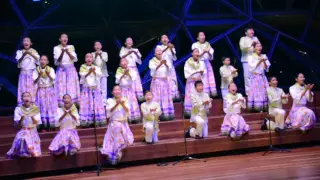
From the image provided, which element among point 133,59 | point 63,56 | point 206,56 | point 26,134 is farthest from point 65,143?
point 206,56

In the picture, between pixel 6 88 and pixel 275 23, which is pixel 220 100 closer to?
pixel 275 23

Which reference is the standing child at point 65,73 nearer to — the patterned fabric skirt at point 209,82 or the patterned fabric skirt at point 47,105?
the patterned fabric skirt at point 47,105

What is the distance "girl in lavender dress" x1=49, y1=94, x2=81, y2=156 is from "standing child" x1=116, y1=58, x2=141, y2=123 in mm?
1308

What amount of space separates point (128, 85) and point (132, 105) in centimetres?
35

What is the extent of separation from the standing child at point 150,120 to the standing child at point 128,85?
2.53 ft

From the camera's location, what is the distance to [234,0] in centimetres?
1025

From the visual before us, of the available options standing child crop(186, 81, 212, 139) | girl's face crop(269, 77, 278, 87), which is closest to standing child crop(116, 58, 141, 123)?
standing child crop(186, 81, 212, 139)

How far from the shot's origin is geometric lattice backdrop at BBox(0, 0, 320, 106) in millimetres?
8953

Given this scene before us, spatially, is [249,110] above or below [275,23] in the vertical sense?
below

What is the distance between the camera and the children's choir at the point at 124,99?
6.24 meters

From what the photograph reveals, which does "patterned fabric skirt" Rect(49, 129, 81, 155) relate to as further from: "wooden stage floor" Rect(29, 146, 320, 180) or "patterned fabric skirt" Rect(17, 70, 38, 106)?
"patterned fabric skirt" Rect(17, 70, 38, 106)

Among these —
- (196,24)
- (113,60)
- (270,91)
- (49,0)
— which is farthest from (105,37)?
(270,91)

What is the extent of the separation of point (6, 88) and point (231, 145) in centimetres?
462

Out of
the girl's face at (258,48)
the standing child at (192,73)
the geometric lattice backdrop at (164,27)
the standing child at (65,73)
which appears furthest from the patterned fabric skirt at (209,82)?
the standing child at (65,73)
